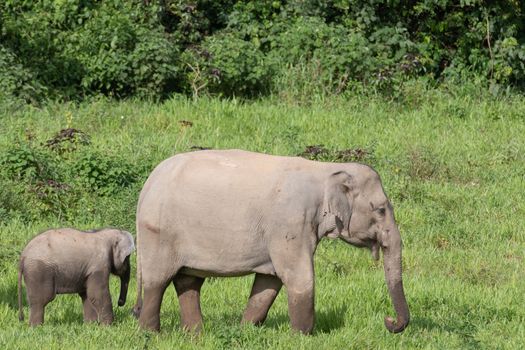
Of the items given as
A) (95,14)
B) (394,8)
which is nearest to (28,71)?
(95,14)

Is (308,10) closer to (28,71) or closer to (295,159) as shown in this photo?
(28,71)

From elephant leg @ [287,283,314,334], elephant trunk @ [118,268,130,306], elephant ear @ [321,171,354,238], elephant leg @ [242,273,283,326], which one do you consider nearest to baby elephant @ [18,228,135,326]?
elephant trunk @ [118,268,130,306]

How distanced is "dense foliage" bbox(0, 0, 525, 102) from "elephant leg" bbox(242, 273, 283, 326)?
7688 mm

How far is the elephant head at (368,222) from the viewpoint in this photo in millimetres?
8711

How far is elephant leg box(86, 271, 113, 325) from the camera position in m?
9.36

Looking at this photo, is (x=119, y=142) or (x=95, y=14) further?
(x=95, y=14)

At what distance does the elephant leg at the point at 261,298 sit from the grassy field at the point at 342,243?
0.21 m

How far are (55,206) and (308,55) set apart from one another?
5.87 m

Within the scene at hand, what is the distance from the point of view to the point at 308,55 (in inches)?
686

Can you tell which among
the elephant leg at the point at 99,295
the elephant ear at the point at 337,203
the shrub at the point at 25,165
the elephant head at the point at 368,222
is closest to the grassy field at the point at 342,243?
the shrub at the point at 25,165

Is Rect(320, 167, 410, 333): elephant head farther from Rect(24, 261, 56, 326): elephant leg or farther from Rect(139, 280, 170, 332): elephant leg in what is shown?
Rect(24, 261, 56, 326): elephant leg

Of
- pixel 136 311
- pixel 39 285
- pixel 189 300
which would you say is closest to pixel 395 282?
pixel 189 300

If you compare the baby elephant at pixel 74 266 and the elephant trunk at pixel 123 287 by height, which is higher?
the baby elephant at pixel 74 266

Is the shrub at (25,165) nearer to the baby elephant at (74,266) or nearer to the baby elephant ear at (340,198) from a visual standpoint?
the baby elephant at (74,266)
